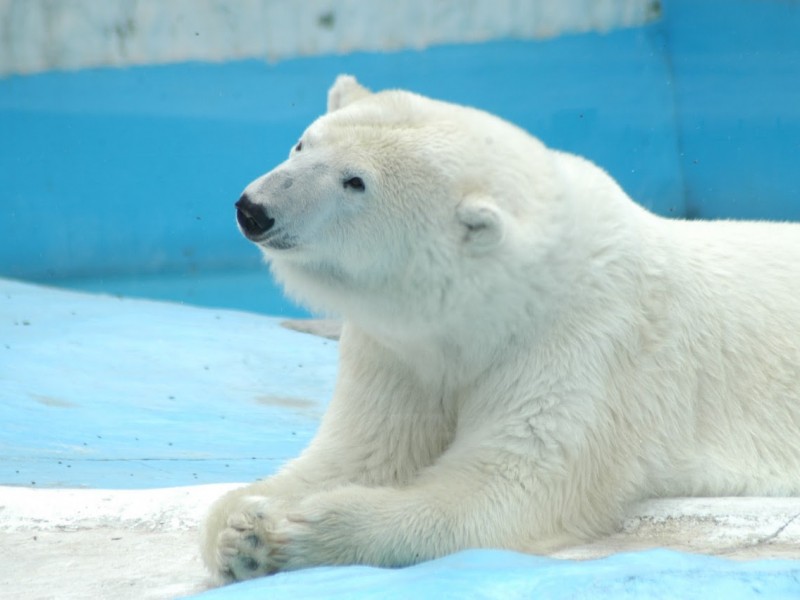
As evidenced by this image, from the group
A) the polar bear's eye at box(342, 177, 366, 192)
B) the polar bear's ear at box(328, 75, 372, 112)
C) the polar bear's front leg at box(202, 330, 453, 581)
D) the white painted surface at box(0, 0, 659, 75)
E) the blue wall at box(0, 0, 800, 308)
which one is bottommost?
the polar bear's front leg at box(202, 330, 453, 581)

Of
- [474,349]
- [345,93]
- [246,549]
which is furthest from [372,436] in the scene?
[345,93]

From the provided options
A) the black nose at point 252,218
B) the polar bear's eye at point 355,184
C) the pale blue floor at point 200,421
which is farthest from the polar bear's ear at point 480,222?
the pale blue floor at point 200,421

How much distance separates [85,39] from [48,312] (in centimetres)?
211

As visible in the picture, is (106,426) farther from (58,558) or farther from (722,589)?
(722,589)

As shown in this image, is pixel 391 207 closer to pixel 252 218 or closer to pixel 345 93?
pixel 252 218

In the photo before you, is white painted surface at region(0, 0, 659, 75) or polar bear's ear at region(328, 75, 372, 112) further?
white painted surface at region(0, 0, 659, 75)

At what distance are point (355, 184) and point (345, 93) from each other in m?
0.38

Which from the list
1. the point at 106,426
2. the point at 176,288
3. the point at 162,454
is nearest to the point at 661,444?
the point at 162,454

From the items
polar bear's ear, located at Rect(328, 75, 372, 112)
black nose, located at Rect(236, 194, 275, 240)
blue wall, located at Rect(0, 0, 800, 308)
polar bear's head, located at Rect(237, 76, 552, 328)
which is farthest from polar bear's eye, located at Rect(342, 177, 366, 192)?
blue wall, located at Rect(0, 0, 800, 308)

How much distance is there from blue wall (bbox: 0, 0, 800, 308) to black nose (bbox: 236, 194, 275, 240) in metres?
5.66

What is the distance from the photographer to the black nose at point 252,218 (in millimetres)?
2549

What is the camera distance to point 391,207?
106 inches

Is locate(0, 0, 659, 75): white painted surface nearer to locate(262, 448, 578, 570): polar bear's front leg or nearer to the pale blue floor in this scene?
the pale blue floor

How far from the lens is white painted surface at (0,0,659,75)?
316 inches
